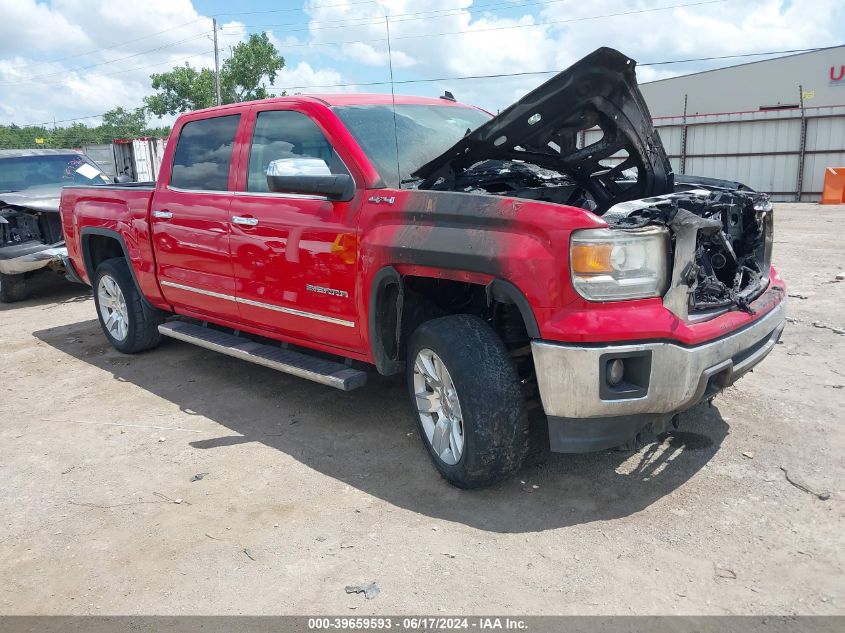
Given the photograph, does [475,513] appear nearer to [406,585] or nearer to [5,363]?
[406,585]

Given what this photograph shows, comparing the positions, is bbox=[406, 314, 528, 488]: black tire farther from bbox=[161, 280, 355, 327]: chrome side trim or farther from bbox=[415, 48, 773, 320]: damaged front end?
bbox=[161, 280, 355, 327]: chrome side trim

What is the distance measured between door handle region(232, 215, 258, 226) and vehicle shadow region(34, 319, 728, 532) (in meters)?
A: 1.24

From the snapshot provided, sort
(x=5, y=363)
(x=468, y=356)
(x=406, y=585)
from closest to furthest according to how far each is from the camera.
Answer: (x=406, y=585)
(x=468, y=356)
(x=5, y=363)

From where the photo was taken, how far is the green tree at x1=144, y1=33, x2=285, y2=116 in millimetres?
49438

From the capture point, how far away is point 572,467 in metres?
3.62

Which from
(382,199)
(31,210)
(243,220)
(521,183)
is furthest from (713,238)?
(31,210)

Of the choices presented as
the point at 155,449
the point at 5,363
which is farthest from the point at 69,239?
the point at 155,449

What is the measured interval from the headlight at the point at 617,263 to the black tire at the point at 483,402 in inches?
21.9

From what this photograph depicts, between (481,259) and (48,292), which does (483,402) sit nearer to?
(481,259)

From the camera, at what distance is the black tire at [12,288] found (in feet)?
29.7

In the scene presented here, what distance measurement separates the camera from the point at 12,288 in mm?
9125

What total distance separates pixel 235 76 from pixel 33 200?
44.7 meters

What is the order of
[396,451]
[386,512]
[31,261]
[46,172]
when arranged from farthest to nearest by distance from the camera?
[46,172]
[31,261]
[396,451]
[386,512]

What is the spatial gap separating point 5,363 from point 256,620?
492 centimetres
